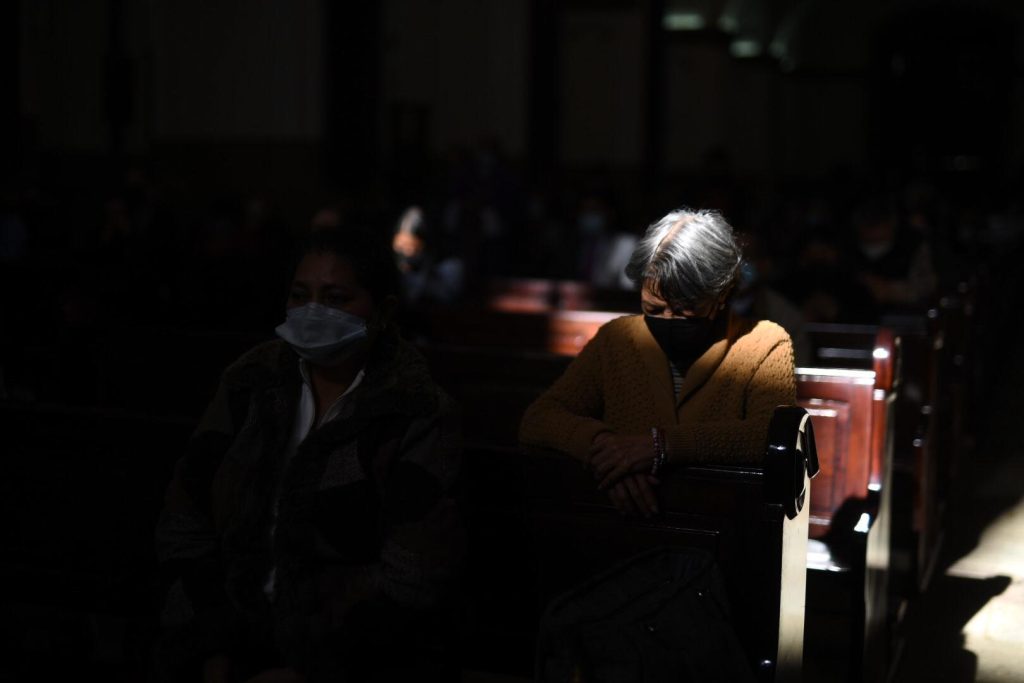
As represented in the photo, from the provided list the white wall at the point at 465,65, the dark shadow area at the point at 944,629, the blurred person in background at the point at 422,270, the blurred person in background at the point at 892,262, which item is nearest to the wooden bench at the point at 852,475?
the dark shadow area at the point at 944,629

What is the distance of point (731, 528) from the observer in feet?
9.92

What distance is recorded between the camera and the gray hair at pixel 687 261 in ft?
10.8

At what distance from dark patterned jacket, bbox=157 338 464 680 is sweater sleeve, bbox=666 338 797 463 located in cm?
53

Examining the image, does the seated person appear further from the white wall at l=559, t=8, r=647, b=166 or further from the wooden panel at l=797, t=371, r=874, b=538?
the white wall at l=559, t=8, r=647, b=166

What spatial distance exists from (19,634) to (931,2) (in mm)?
28193

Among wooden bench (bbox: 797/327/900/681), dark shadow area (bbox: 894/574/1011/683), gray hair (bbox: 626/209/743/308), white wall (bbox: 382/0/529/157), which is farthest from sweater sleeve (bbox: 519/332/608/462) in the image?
white wall (bbox: 382/0/529/157)

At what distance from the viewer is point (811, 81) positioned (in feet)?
99.6

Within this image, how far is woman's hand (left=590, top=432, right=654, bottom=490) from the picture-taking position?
308 centimetres

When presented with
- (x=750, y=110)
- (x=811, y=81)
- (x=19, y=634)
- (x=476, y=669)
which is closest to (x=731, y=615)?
(x=476, y=669)

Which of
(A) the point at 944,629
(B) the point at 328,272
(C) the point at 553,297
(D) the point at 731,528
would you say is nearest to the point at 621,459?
(D) the point at 731,528

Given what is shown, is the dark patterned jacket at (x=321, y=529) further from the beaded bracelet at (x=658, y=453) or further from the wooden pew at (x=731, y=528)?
the beaded bracelet at (x=658, y=453)

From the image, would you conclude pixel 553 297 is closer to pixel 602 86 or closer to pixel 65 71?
pixel 65 71

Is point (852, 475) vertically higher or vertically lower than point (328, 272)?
lower

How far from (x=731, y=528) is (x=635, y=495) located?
22 cm
